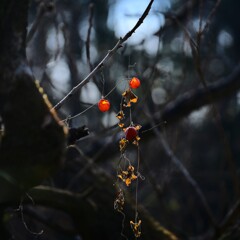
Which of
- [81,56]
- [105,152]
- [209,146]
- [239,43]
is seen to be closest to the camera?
[105,152]

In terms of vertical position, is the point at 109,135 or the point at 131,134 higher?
the point at 109,135

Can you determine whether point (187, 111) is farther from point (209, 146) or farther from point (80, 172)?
point (209, 146)

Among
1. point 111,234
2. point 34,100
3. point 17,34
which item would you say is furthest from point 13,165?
point 111,234

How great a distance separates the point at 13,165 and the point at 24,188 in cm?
9

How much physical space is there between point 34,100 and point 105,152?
299 cm

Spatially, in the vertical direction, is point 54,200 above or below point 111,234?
above

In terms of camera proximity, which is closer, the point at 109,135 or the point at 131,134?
the point at 131,134

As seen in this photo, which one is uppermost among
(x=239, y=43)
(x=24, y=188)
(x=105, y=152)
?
(x=239, y=43)

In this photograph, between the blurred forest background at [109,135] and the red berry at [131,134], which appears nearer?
the red berry at [131,134]

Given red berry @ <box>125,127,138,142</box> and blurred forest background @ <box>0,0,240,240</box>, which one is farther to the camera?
blurred forest background @ <box>0,0,240,240</box>

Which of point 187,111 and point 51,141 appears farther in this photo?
point 187,111

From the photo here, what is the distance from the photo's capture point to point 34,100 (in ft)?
5.68

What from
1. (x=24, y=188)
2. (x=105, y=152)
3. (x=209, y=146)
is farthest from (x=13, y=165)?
(x=209, y=146)

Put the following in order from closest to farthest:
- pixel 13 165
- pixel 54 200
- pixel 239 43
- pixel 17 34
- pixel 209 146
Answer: pixel 13 165 → pixel 17 34 → pixel 54 200 → pixel 239 43 → pixel 209 146
